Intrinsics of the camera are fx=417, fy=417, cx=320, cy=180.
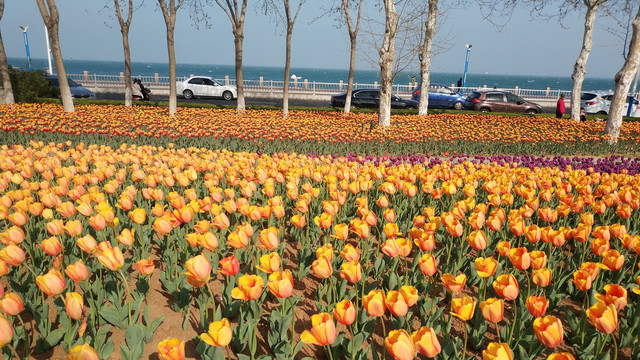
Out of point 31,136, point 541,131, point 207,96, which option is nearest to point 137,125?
point 31,136

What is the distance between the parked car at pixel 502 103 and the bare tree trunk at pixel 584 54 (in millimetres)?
5292

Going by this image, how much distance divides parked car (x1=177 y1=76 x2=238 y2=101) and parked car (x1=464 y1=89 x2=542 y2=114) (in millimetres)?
16704

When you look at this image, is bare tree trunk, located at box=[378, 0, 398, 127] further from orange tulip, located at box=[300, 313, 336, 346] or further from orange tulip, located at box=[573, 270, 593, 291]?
orange tulip, located at box=[300, 313, 336, 346]

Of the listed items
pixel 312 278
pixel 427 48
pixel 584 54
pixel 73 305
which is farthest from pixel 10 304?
pixel 584 54

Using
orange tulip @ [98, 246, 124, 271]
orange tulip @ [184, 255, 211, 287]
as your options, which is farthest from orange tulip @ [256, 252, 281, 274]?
orange tulip @ [98, 246, 124, 271]

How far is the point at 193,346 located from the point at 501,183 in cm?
376

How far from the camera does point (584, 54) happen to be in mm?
18297

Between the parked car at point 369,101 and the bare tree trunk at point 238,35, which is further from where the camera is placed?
the parked car at point 369,101

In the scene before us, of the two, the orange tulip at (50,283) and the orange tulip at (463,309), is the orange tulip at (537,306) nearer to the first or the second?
the orange tulip at (463,309)

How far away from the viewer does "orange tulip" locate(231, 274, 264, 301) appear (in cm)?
195

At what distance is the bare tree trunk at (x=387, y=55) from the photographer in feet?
44.7

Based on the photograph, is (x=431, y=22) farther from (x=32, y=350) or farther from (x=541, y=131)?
(x=32, y=350)

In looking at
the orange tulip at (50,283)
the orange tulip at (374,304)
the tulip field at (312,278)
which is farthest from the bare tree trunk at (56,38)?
the orange tulip at (374,304)

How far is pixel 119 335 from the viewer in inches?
103
